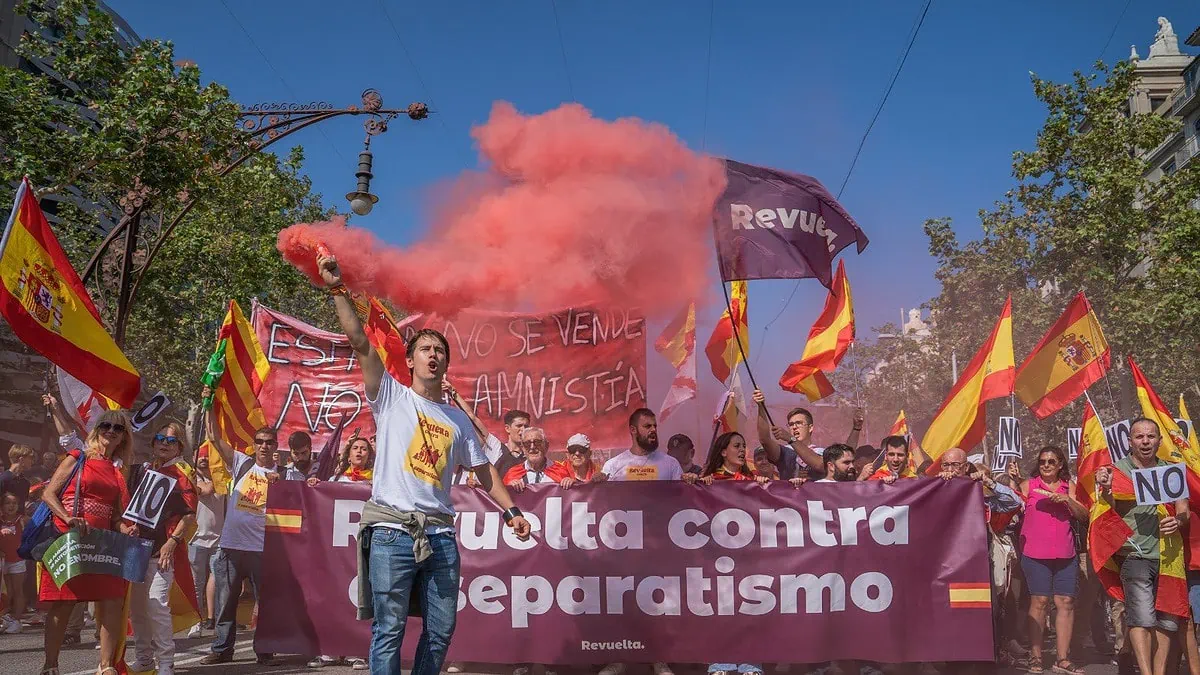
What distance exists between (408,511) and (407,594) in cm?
38

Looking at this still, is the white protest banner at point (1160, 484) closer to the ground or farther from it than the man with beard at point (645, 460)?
closer to the ground

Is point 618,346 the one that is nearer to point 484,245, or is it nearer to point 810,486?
point 484,245

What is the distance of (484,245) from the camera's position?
28.4 feet

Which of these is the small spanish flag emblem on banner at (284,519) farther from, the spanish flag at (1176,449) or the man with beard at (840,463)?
the spanish flag at (1176,449)

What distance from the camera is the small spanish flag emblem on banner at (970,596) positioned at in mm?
6699

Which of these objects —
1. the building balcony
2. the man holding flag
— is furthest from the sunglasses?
the building balcony

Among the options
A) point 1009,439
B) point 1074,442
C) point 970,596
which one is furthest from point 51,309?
point 1009,439

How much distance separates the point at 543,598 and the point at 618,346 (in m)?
3.70

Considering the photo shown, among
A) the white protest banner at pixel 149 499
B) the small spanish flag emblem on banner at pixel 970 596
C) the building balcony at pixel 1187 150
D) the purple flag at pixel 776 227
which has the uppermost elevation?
the building balcony at pixel 1187 150

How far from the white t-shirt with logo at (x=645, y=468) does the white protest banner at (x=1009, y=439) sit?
4007mm

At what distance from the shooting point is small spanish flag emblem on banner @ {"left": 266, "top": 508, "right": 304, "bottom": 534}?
7.11 m

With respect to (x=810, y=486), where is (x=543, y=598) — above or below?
below

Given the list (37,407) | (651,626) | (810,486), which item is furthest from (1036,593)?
(37,407)

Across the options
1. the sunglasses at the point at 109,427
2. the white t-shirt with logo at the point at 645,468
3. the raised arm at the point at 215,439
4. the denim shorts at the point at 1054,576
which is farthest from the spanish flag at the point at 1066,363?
the sunglasses at the point at 109,427
